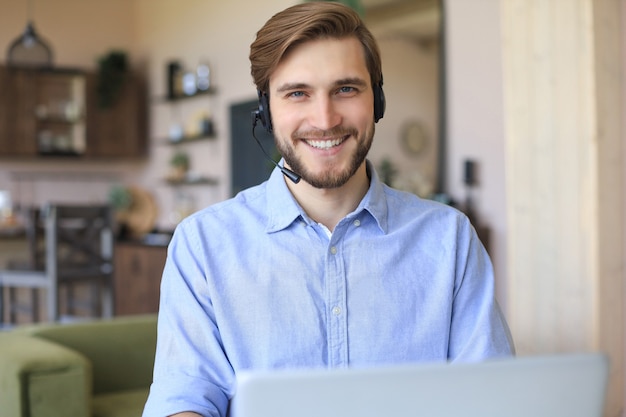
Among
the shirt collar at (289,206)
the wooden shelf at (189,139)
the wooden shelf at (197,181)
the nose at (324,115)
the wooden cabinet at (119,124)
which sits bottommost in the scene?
the shirt collar at (289,206)

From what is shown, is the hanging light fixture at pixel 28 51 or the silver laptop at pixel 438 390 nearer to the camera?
the silver laptop at pixel 438 390

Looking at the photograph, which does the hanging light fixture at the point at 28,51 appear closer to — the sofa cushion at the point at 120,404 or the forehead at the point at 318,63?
the sofa cushion at the point at 120,404

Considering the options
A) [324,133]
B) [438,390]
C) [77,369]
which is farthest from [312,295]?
[77,369]

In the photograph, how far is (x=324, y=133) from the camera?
4.34 feet

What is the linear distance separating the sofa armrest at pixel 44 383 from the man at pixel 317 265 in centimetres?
96

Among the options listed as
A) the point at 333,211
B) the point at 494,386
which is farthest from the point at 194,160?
the point at 494,386

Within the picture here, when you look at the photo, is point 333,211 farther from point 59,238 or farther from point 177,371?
point 59,238

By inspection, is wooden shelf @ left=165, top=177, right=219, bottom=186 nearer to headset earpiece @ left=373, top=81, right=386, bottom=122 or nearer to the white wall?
the white wall

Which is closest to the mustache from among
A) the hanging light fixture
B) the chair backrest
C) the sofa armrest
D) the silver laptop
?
the silver laptop

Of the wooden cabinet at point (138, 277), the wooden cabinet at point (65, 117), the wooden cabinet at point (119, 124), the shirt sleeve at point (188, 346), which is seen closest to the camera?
the shirt sleeve at point (188, 346)

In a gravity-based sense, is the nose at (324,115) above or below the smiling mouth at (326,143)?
above

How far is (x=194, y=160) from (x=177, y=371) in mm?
5768

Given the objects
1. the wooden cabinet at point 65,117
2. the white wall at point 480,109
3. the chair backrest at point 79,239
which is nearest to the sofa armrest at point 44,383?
the chair backrest at point 79,239

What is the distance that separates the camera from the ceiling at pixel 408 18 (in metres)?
4.77
